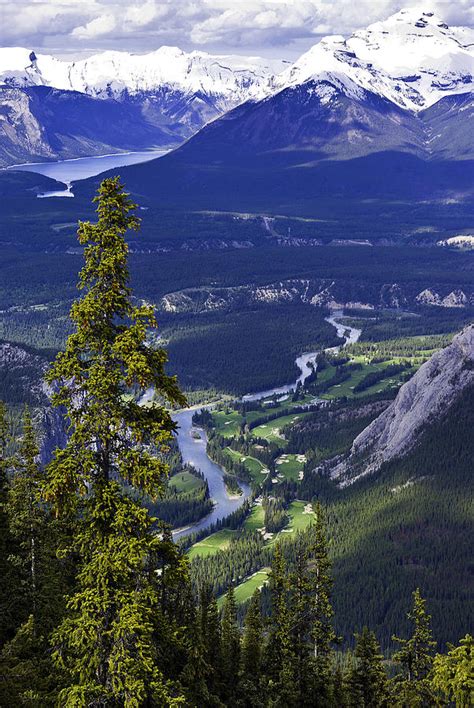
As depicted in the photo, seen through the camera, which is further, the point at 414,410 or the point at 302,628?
the point at 414,410

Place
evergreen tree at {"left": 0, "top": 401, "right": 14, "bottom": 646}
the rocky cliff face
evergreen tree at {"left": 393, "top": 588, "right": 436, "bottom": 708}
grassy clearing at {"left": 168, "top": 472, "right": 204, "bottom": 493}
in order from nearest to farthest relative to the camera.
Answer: evergreen tree at {"left": 0, "top": 401, "right": 14, "bottom": 646}, evergreen tree at {"left": 393, "top": 588, "right": 436, "bottom": 708}, the rocky cliff face, grassy clearing at {"left": 168, "top": 472, "right": 204, "bottom": 493}

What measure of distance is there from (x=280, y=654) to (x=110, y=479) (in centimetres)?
3572

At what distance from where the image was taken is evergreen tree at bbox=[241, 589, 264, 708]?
63.7 meters

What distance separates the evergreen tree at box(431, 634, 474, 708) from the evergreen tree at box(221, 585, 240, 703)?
726 inches

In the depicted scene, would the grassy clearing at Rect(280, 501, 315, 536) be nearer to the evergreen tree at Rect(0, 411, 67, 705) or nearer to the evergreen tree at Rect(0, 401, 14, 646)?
the evergreen tree at Rect(0, 401, 14, 646)

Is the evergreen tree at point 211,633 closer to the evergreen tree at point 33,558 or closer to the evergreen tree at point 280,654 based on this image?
the evergreen tree at point 280,654

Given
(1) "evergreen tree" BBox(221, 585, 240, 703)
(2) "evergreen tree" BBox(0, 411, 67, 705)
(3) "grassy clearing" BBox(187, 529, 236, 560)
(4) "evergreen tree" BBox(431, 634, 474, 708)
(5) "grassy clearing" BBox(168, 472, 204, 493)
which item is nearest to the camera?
(2) "evergreen tree" BBox(0, 411, 67, 705)

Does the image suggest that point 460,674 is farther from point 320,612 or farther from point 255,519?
point 255,519

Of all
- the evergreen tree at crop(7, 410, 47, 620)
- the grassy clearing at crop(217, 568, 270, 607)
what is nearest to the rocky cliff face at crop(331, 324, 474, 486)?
the grassy clearing at crop(217, 568, 270, 607)

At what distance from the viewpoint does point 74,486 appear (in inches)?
1271

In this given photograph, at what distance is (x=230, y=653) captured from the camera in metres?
71.1

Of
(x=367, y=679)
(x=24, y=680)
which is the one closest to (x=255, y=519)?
(x=367, y=679)

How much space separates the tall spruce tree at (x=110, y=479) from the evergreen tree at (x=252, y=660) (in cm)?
3257

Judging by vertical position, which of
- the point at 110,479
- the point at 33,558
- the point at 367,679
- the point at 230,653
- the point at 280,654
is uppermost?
the point at 110,479
